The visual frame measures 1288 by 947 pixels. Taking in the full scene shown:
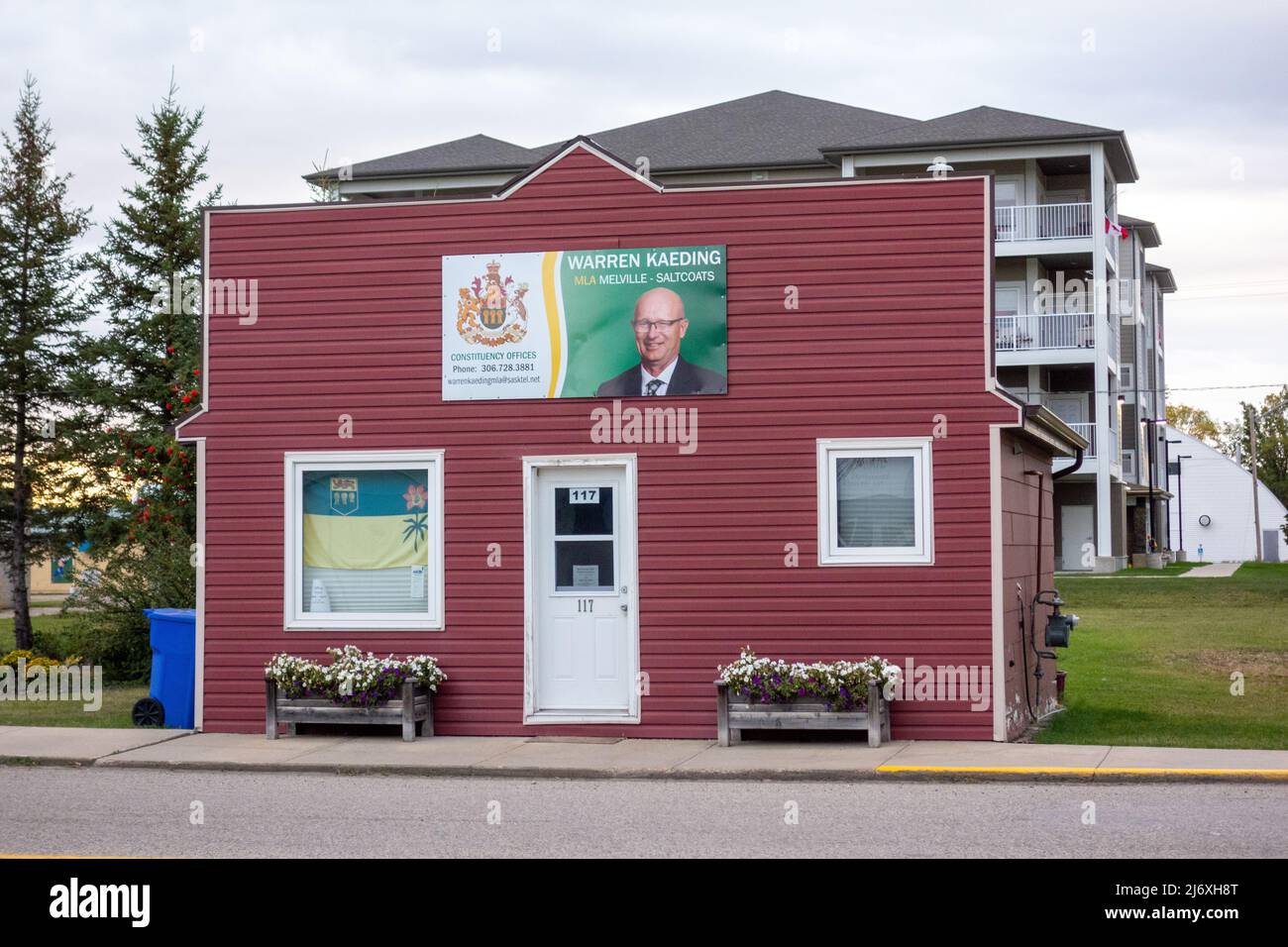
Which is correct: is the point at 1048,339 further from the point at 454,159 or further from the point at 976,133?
the point at 454,159

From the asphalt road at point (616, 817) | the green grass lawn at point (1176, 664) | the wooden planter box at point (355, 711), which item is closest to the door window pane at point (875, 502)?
the green grass lawn at point (1176, 664)

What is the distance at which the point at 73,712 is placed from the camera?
1616 centimetres

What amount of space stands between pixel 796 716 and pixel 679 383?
10.1ft

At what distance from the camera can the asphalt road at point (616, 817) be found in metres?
8.43

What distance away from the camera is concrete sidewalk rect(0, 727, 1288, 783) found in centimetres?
1112

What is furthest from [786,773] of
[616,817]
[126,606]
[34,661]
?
[34,661]

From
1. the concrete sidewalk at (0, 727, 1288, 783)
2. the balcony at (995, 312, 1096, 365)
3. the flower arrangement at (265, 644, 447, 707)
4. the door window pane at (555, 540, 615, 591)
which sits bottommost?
the concrete sidewalk at (0, 727, 1288, 783)

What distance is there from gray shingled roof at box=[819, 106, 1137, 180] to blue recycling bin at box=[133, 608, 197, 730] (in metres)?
29.5

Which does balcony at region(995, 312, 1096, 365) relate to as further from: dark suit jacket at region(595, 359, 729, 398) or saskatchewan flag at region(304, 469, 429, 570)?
saskatchewan flag at region(304, 469, 429, 570)

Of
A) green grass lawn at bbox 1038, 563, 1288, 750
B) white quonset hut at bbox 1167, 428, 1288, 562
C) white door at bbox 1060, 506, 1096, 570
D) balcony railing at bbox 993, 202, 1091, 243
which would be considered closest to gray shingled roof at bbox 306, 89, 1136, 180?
balcony railing at bbox 993, 202, 1091, 243

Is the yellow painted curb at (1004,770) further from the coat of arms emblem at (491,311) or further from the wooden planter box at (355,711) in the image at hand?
the coat of arms emblem at (491,311)

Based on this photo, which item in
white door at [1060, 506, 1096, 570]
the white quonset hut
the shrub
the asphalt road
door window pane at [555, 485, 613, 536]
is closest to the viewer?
the asphalt road

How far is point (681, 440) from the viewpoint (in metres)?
13.3

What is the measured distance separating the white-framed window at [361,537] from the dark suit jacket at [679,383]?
1686 mm
